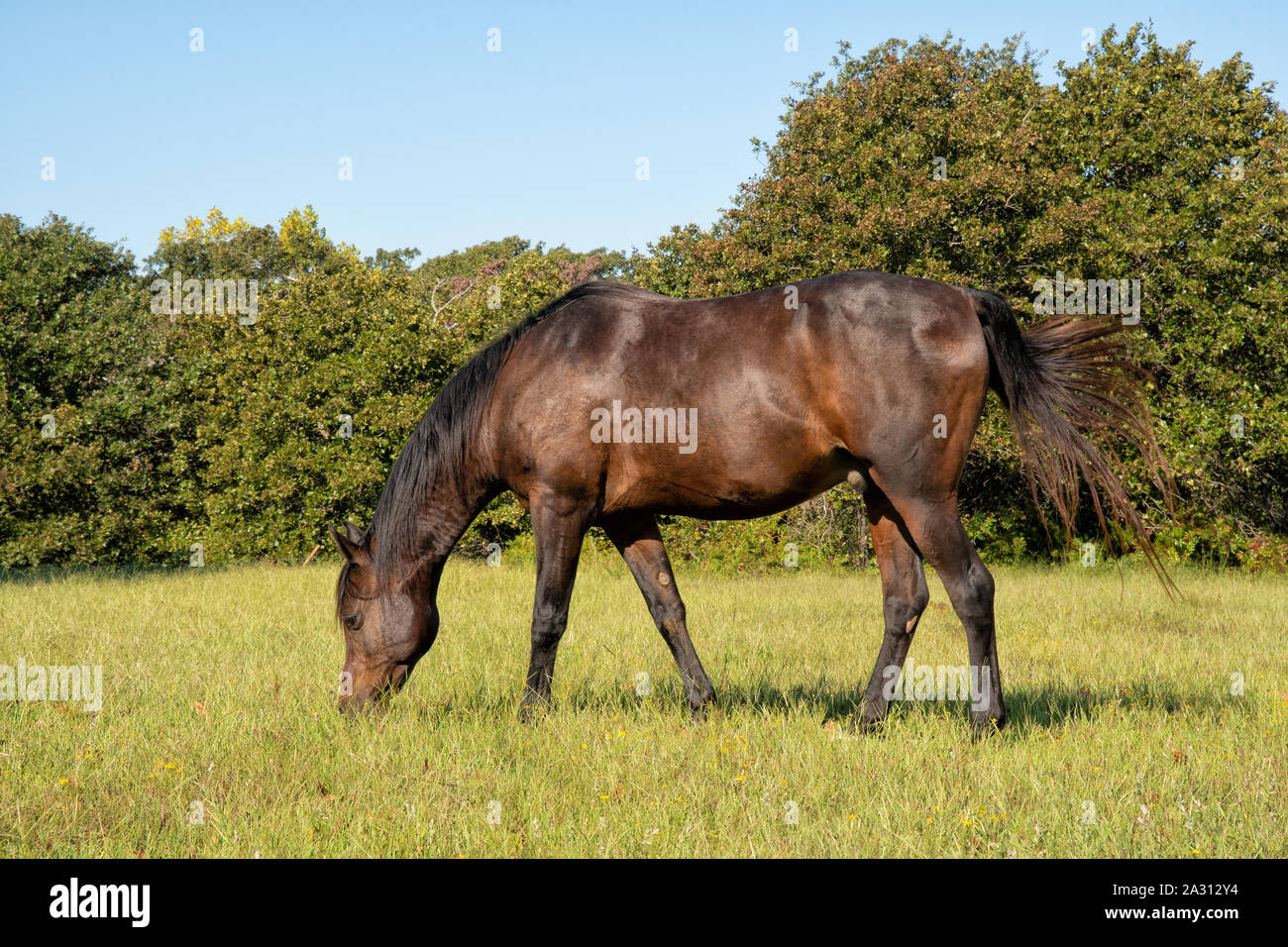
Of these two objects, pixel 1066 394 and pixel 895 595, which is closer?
pixel 1066 394

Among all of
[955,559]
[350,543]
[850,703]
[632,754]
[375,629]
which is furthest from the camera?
[850,703]

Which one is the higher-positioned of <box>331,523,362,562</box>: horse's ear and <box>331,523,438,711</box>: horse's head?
<box>331,523,362,562</box>: horse's ear

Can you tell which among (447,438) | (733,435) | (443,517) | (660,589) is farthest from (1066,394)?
(443,517)

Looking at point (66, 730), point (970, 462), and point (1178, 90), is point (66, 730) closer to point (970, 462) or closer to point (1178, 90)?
point (970, 462)

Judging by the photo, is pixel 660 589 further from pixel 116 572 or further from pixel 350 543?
pixel 116 572

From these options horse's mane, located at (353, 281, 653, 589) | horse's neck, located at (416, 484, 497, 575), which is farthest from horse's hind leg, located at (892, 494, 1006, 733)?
horse's neck, located at (416, 484, 497, 575)

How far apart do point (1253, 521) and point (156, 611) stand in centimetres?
1553

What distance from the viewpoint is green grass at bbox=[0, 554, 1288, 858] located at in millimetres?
3598

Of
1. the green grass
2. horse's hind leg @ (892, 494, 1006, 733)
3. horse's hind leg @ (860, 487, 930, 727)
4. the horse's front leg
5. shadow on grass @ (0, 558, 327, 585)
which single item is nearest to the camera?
the green grass

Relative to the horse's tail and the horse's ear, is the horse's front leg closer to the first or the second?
the horse's ear

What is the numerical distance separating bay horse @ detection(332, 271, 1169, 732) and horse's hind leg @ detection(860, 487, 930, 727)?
0.04 ft

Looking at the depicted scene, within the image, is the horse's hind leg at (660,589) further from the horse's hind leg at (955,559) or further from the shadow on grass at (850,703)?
the horse's hind leg at (955,559)

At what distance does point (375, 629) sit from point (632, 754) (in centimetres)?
178

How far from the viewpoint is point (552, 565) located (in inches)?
207
